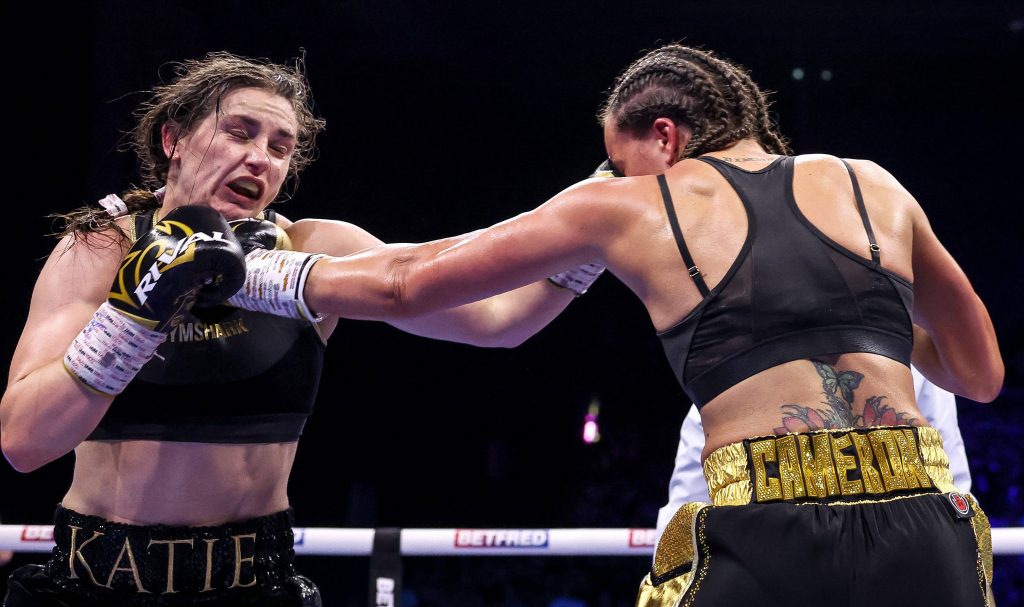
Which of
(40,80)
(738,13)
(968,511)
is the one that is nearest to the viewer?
(968,511)

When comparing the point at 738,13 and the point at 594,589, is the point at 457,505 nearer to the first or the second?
the point at 594,589

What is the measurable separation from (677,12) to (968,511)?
4.50 metres

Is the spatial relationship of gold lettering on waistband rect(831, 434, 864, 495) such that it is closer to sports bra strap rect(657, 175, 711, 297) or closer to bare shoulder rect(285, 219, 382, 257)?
sports bra strap rect(657, 175, 711, 297)

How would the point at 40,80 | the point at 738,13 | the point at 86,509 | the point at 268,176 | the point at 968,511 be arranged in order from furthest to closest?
1. the point at 738,13
2. the point at 40,80
3. the point at 268,176
4. the point at 86,509
5. the point at 968,511

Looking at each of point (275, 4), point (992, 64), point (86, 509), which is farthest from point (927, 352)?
point (992, 64)

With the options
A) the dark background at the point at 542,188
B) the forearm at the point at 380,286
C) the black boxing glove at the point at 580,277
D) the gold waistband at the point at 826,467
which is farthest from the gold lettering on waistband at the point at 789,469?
the dark background at the point at 542,188

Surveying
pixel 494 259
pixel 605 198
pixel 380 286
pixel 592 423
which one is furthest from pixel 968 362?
pixel 592 423

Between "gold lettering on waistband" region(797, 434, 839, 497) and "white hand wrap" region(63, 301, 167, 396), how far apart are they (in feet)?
3.39

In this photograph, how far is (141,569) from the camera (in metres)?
1.66

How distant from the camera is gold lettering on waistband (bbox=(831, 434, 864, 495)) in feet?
4.43

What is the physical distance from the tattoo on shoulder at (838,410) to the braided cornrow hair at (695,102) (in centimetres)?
47

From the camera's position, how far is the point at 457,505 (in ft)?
18.3

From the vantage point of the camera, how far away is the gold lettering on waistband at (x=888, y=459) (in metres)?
1.36

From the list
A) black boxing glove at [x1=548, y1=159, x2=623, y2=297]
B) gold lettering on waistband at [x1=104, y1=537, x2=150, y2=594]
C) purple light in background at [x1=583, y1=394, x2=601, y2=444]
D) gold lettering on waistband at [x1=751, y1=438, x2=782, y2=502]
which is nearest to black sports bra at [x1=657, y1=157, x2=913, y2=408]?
gold lettering on waistband at [x1=751, y1=438, x2=782, y2=502]
